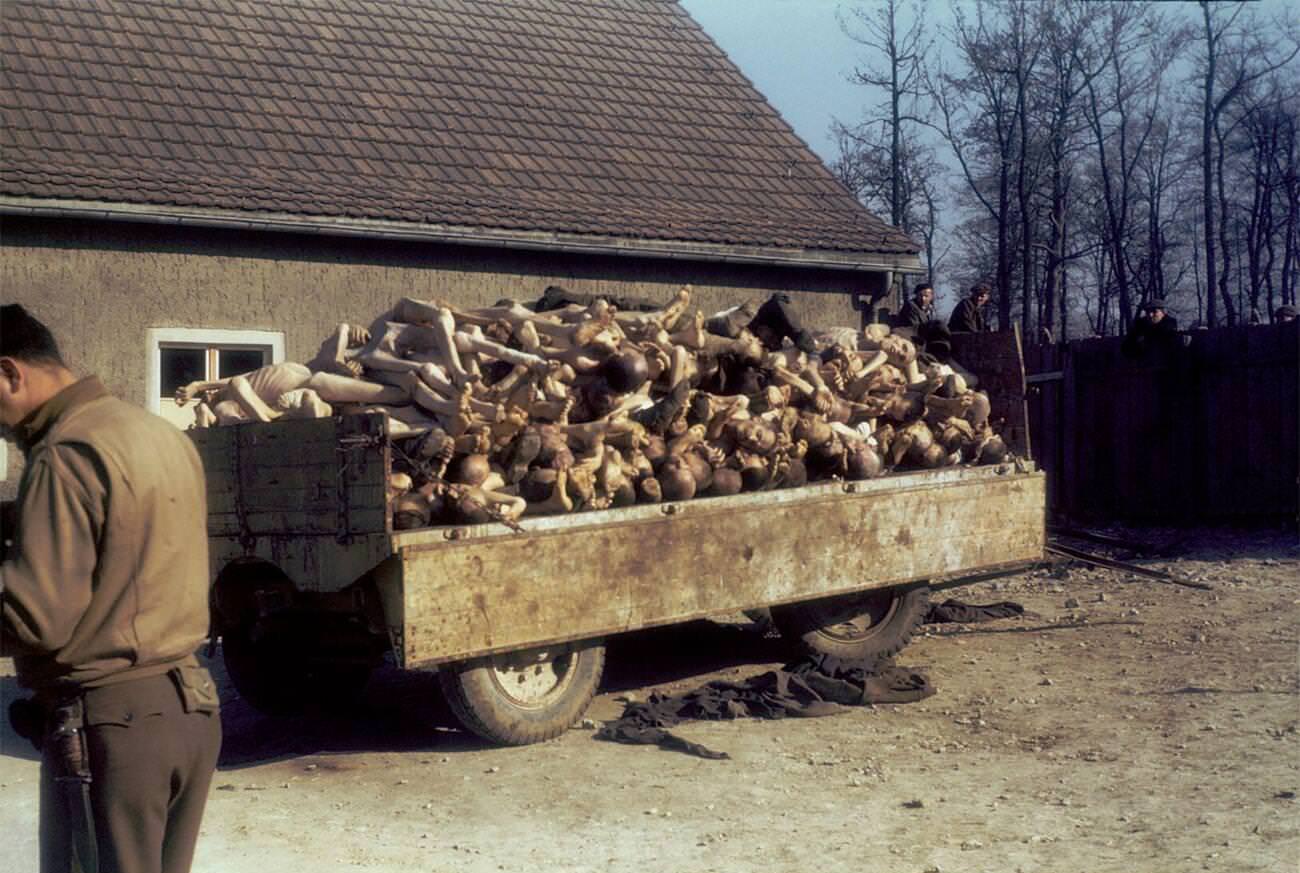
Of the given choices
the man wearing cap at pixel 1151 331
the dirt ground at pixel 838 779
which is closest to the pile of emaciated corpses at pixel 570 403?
the dirt ground at pixel 838 779

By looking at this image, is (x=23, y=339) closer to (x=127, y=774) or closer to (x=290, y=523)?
(x=127, y=774)

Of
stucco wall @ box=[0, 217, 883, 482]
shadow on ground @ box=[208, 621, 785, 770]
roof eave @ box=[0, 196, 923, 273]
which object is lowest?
shadow on ground @ box=[208, 621, 785, 770]

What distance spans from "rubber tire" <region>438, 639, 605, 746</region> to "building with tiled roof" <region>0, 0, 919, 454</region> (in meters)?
5.66

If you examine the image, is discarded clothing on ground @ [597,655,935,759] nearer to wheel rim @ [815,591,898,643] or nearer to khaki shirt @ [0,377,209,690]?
wheel rim @ [815,591,898,643]

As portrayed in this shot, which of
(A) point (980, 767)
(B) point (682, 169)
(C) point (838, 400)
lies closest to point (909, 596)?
(C) point (838, 400)

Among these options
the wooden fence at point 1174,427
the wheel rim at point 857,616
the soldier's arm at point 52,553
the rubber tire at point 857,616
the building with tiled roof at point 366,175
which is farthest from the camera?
the wooden fence at point 1174,427

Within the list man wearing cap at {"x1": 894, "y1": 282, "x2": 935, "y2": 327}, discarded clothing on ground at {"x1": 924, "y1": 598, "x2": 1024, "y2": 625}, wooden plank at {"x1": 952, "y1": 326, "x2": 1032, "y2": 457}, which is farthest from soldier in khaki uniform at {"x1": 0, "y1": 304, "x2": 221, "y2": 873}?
man wearing cap at {"x1": 894, "y1": 282, "x2": 935, "y2": 327}

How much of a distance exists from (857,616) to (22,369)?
6446mm

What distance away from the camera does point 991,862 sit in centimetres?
543

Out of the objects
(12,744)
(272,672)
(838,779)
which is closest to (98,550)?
(838,779)

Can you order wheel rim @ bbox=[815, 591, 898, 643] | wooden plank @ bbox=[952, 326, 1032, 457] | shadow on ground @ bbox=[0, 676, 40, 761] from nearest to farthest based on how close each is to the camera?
shadow on ground @ bbox=[0, 676, 40, 761]
wheel rim @ bbox=[815, 591, 898, 643]
wooden plank @ bbox=[952, 326, 1032, 457]

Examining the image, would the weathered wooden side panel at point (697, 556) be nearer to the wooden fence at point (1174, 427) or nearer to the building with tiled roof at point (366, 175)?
the wooden fence at point (1174, 427)

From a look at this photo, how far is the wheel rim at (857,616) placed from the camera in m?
9.14

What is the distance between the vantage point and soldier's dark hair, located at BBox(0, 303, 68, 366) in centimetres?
356
